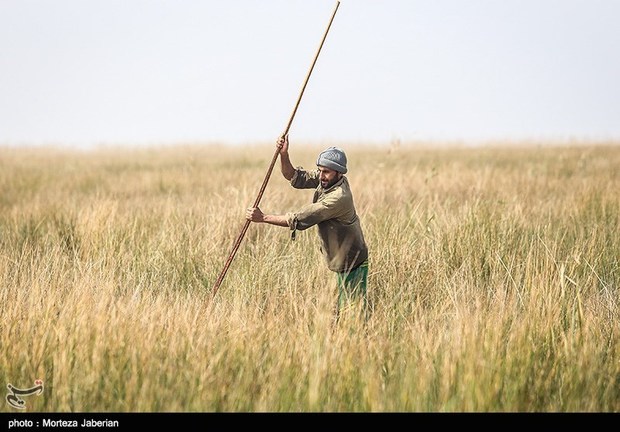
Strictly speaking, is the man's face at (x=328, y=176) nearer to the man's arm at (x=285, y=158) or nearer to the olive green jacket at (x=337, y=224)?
the olive green jacket at (x=337, y=224)

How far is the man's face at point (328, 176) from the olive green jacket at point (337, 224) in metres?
0.03

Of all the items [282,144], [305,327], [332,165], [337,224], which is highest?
[282,144]

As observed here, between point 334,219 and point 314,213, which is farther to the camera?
point 334,219

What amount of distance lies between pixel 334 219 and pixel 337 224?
0.12ft

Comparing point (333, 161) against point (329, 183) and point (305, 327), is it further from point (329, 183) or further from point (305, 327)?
point (305, 327)

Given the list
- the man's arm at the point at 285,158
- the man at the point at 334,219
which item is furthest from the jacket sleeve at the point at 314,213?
the man's arm at the point at 285,158

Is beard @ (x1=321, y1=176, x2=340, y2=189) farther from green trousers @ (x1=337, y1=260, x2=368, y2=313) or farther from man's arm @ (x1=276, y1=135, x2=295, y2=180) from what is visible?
green trousers @ (x1=337, y1=260, x2=368, y2=313)

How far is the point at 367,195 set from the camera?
8.81m

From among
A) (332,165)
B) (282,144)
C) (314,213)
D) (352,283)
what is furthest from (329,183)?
(352,283)

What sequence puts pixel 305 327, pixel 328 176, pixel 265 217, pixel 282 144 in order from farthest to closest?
pixel 282 144 → pixel 328 176 → pixel 265 217 → pixel 305 327

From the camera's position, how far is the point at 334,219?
4457 mm

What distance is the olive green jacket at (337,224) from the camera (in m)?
4.23

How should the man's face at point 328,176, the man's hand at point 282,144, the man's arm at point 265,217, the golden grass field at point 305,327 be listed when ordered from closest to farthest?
the golden grass field at point 305,327
the man's arm at point 265,217
the man's face at point 328,176
the man's hand at point 282,144

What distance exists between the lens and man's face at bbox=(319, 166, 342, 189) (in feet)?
14.3
